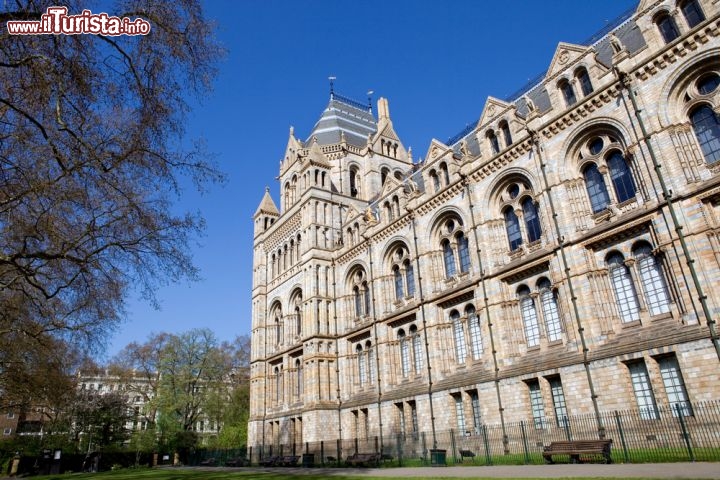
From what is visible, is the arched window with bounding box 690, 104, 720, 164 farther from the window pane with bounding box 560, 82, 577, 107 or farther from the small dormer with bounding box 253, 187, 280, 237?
the small dormer with bounding box 253, 187, 280, 237

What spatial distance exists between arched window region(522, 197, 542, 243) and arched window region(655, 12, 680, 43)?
931cm

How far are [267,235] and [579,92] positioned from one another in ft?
115

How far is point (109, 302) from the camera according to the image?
16.9m

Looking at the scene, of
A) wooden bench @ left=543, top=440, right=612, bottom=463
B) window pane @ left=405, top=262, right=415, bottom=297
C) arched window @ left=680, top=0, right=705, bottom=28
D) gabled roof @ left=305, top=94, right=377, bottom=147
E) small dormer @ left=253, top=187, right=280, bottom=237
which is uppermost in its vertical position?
gabled roof @ left=305, top=94, right=377, bottom=147

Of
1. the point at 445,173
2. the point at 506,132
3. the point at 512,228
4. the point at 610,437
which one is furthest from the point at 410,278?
the point at 610,437

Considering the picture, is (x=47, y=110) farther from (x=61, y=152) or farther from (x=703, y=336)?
(x=703, y=336)

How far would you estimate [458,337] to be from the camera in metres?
29.0

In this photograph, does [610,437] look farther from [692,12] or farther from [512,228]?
[692,12]

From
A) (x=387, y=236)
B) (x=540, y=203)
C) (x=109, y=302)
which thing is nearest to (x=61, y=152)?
(x=109, y=302)

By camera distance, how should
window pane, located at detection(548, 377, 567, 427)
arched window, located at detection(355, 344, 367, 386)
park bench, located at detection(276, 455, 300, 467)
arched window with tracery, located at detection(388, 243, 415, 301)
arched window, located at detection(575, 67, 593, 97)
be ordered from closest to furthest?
window pane, located at detection(548, 377, 567, 427) → arched window, located at detection(575, 67, 593, 97) → park bench, located at detection(276, 455, 300, 467) → arched window with tracery, located at detection(388, 243, 415, 301) → arched window, located at detection(355, 344, 367, 386)

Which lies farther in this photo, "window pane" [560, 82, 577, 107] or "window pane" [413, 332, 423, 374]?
"window pane" [413, 332, 423, 374]

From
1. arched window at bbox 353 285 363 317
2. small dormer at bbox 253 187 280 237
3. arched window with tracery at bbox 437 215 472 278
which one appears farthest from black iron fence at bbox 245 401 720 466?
small dormer at bbox 253 187 280 237

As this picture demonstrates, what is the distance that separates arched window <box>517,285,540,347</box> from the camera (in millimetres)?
24406

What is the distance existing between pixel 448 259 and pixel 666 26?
649 inches
